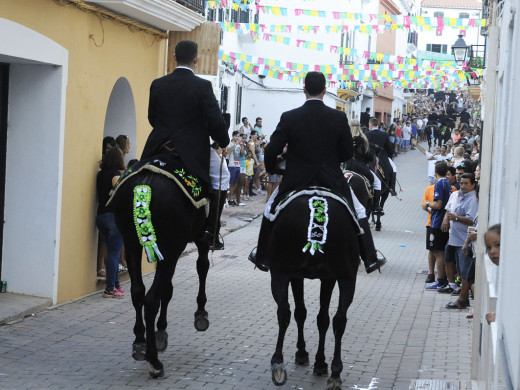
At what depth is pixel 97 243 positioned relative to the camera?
11602 mm

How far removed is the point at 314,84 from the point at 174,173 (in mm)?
1290

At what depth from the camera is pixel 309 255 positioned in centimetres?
707

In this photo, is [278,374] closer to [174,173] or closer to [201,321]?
[201,321]

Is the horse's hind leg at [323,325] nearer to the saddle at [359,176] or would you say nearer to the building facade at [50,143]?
the building facade at [50,143]

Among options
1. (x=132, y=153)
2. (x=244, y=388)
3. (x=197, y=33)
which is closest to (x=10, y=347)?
(x=244, y=388)

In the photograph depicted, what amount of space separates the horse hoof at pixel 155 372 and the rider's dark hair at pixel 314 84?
95.0 inches

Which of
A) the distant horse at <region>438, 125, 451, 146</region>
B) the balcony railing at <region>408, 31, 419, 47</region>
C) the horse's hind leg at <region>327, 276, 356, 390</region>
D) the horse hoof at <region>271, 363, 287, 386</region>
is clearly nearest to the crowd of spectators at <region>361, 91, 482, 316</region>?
the horse's hind leg at <region>327, 276, 356, 390</region>

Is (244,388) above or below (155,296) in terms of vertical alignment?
below

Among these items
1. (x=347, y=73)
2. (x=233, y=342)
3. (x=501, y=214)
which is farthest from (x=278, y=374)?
(x=347, y=73)

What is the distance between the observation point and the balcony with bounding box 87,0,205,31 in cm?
1109

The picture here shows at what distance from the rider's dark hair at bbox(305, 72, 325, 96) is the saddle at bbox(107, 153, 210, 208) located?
1.13 metres

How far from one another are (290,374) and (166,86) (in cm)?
250

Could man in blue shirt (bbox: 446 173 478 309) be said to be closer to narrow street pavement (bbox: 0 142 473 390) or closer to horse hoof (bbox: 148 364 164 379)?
narrow street pavement (bbox: 0 142 473 390)

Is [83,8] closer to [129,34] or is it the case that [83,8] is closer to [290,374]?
[129,34]
